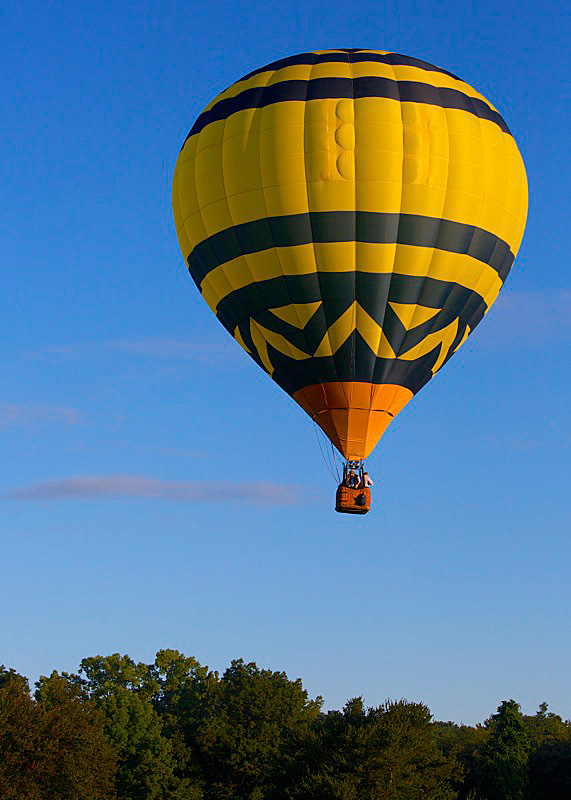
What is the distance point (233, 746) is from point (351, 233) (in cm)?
3948

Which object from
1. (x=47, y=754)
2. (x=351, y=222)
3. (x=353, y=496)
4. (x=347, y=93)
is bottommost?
(x=47, y=754)

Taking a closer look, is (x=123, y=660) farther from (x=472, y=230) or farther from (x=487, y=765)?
(x=472, y=230)

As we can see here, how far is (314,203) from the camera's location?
102 feet

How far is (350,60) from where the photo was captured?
32.9 metres

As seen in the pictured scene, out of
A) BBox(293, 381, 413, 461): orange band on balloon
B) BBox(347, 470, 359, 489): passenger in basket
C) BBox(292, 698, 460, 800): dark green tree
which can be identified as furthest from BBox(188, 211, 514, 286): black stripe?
BBox(292, 698, 460, 800): dark green tree

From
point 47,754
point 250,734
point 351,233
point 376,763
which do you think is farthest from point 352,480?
point 250,734

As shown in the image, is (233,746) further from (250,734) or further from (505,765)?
(505,765)

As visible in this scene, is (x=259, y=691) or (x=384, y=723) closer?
(x=384, y=723)

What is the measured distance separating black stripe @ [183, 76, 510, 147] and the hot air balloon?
0.14ft

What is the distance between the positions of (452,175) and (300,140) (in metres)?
3.93

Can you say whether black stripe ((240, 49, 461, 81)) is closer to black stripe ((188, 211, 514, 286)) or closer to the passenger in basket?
black stripe ((188, 211, 514, 286))

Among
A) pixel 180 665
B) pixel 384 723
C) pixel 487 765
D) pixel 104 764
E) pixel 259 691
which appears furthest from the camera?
pixel 180 665

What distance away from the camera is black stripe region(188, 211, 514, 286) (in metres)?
31.0

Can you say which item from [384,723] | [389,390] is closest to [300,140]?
[389,390]
